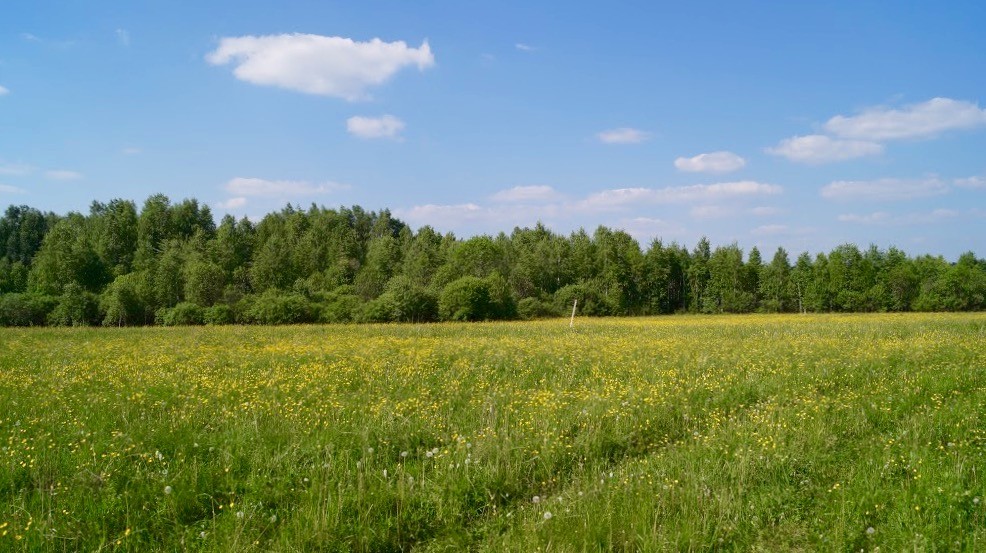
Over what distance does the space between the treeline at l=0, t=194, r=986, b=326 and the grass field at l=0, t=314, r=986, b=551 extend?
140 ft

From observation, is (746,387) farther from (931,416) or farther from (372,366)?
(372,366)

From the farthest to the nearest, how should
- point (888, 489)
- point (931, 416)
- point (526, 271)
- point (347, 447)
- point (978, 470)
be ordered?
point (526, 271) → point (931, 416) → point (347, 447) → point (978, 470) → point (888, 489)

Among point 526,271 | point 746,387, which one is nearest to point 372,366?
point 746,387

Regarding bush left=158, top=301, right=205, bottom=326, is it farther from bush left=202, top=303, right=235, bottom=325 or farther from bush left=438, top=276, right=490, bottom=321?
bush left=438, top=276, right=490, bottom=321

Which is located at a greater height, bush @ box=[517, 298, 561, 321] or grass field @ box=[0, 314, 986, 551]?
grass field @ box=[0, 314, 986, 551]

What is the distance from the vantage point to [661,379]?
11320 mm

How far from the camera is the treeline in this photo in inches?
2068

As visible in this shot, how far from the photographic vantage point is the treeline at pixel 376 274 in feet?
172

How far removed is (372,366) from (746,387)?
344 inches

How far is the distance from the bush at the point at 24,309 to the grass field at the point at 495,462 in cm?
4737

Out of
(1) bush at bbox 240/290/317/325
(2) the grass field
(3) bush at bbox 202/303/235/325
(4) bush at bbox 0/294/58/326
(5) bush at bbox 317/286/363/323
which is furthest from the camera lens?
(5) bush at bbox 317/286/363/323

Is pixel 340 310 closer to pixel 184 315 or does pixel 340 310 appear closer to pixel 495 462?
pixel 184 315

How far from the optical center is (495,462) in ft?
21.4

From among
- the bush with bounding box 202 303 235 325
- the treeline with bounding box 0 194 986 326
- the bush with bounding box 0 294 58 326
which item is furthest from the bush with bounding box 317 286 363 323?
the bush with bounding box 0 294 58 326
